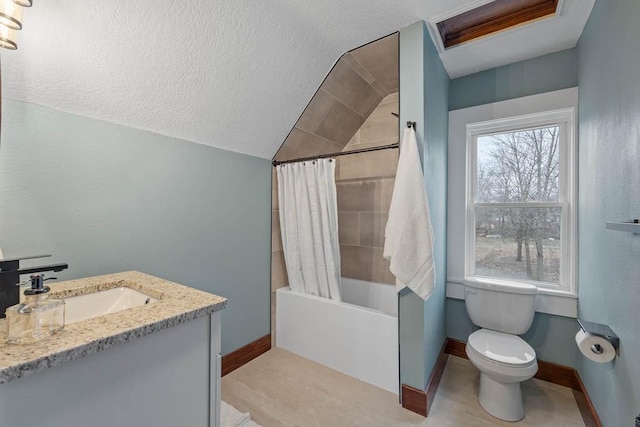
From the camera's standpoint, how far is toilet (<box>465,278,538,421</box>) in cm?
163

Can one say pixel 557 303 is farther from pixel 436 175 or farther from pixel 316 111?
pixel 316 111

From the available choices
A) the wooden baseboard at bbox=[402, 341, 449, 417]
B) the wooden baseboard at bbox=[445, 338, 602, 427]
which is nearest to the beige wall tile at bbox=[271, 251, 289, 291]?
the wooden baseboard at bbox=[402, 341, 449, 417]

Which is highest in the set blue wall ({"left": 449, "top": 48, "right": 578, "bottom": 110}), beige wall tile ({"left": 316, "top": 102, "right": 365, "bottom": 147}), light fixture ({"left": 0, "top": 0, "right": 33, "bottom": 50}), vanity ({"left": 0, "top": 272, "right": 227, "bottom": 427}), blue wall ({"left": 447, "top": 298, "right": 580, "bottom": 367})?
blue wall ({"left": 449, "top": 48, "right": 578, "bottom": 110})

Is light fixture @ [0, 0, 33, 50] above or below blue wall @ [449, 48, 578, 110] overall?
below

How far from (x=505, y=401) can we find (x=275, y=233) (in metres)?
2.01

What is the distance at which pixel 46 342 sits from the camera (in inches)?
27.4

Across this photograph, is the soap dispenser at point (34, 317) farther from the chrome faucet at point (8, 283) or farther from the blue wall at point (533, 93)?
the blue wall at point (533, 93)

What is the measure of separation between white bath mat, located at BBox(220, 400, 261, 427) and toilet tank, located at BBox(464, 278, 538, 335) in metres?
1.75

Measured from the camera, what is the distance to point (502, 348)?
177 cm

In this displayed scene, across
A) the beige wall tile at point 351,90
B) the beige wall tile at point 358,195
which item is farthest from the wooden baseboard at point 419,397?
the beige wall tile at point 351,90

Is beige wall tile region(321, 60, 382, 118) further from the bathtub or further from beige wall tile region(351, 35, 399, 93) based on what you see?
the bathtub

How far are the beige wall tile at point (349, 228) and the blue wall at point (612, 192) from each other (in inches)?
68.0

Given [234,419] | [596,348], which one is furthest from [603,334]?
[234,419]

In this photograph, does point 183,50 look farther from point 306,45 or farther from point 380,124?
point 380,124
